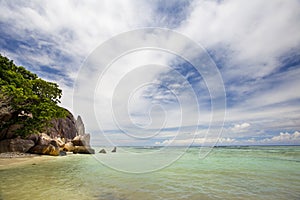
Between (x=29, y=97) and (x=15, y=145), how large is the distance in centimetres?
1181

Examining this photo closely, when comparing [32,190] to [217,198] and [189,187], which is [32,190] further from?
[217,198]

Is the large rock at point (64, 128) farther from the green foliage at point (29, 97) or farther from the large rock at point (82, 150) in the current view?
the green foliage at point (29, 97)

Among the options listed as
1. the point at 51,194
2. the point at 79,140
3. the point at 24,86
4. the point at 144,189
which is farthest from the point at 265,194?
the point at 79,140

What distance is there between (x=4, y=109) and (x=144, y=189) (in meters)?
13.2

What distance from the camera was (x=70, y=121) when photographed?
50375 mm

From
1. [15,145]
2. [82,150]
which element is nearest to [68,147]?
[82,150]

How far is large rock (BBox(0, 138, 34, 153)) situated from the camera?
21.2m

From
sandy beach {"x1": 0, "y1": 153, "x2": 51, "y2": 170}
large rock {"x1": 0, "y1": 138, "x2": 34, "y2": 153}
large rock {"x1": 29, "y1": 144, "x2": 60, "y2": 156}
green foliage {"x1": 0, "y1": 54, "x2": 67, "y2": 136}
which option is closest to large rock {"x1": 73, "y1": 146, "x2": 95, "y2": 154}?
large rock {"x1": 29, "y1": 144, "x2": 60, "y2": 156}

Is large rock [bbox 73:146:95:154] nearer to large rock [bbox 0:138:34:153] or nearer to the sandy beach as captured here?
large rock [bbox 0:138:34:153]

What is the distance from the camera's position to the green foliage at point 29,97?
1382cm

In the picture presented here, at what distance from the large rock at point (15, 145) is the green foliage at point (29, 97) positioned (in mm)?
4232

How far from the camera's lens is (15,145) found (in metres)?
22.0

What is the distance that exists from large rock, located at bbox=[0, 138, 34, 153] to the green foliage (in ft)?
13.9

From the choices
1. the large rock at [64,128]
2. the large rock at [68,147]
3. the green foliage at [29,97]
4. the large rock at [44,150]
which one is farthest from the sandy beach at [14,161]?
the large rock at [64,128]
